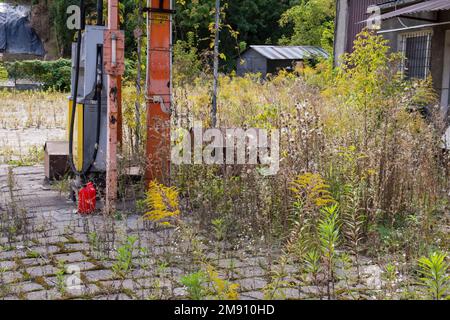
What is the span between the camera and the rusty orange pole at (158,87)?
268 inches

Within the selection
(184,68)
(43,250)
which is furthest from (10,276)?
(184,68)

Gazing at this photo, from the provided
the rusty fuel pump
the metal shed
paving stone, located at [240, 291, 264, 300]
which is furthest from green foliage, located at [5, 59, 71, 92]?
paving stone, located at [240, 291, 264, 300]

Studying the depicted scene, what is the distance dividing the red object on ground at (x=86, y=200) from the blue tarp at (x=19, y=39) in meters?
43.8

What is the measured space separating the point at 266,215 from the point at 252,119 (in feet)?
6.85

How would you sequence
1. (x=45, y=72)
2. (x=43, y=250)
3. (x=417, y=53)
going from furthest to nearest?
→ (x=45, y=72) → (x=417, y=53) → (x=43, y=250)

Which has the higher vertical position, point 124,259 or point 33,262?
point 124,259

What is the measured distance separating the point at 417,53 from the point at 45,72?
63.5ft

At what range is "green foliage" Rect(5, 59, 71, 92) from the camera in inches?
1114

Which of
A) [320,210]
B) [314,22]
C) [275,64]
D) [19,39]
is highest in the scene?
[314,22]

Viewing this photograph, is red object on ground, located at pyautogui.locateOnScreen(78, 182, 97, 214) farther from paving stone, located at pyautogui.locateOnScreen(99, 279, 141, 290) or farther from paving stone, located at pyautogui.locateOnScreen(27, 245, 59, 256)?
paving stone, located at pyautogui.locateOnScreen(99, 279, 141, 290)

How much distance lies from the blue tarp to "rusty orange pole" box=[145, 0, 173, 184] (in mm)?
43240

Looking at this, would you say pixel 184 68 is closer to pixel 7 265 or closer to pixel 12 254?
pixel 12 254

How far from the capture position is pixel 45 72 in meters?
29.1

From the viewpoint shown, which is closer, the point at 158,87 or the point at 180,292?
the point at 180,292
